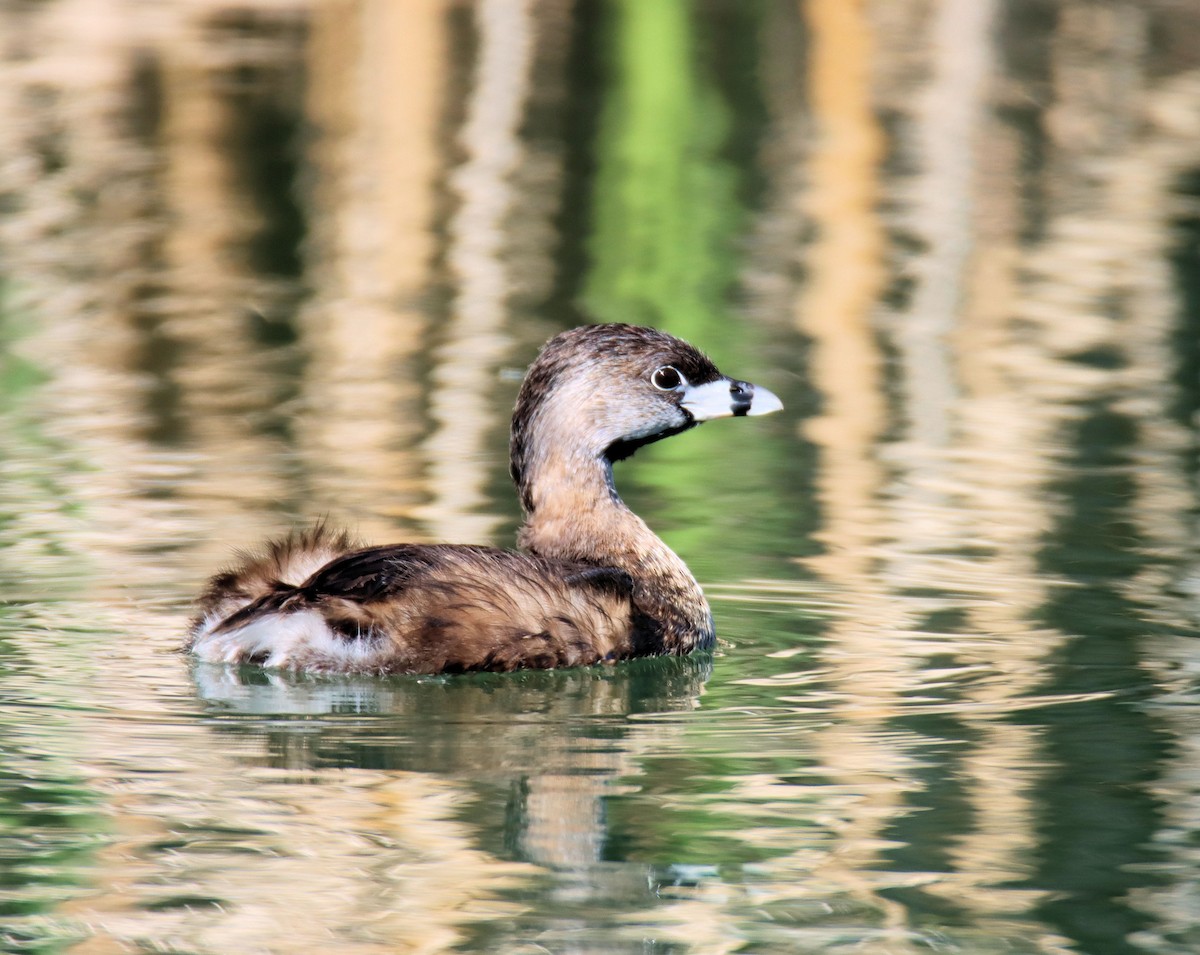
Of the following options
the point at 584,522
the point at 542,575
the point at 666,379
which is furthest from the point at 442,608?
the point at 666,379

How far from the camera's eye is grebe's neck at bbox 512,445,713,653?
26.7ft

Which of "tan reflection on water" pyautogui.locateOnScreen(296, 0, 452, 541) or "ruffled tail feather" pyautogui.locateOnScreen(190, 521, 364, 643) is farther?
"tan reflection on water" pyautogui.locateOnScreen(296, 0, 452, 541)

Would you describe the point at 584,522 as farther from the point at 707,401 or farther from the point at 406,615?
the point at 406,615

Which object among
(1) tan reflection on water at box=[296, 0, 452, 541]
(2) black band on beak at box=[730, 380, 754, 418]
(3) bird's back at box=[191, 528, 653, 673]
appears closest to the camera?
(3) bird's back at box=[191, 528, 653, 673]

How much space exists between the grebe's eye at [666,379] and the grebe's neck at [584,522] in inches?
12.1

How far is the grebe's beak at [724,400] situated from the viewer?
8344mm

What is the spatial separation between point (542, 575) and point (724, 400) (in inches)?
46.6

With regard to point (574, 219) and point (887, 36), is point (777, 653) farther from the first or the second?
point (887, 36)

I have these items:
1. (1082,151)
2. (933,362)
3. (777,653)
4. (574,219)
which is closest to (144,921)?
(777,653)

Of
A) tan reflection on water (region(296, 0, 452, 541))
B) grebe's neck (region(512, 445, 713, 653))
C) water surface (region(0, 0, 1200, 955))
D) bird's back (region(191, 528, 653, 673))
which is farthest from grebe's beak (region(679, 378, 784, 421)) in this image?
tan reflection on water (region(296, 0, 452, 541))

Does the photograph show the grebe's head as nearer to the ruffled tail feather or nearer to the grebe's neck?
the grebe's neck

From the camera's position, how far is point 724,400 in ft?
27.5

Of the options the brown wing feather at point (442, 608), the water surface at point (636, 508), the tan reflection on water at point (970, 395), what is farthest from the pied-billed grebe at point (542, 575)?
the tan reflection on water at point (970, 395)

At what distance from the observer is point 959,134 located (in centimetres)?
2544
